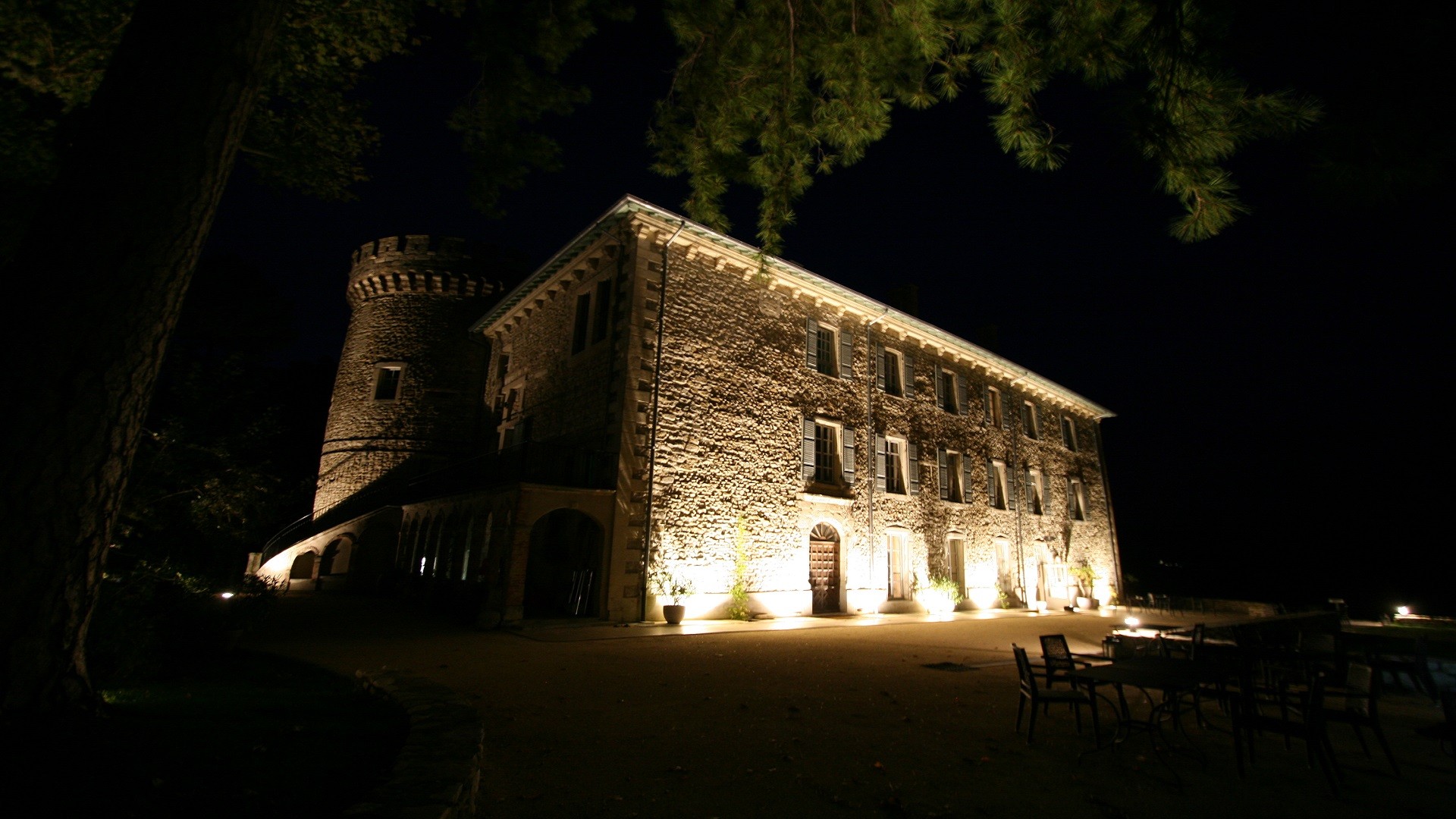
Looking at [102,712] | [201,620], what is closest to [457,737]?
[102,712]

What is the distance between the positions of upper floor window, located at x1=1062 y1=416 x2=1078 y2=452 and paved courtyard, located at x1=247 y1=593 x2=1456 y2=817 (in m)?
18.7

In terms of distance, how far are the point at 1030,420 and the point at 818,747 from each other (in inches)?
834

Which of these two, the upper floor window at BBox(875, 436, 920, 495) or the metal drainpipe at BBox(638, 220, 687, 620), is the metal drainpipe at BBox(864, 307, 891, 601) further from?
the metal drainpipe at BBox(638, 220, 687, 620)

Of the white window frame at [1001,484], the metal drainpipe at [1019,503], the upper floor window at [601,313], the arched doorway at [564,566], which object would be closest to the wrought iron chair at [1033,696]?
the arched doorway at [564,566]

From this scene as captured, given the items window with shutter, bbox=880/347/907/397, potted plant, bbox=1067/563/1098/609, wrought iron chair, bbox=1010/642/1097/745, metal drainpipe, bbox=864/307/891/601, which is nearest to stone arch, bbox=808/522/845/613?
metal drainpipe, bbox=864/307/891/601

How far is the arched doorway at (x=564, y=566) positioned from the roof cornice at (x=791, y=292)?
19.5 ft

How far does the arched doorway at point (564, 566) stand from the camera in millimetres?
11609

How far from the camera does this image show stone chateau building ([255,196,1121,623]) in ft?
39.3

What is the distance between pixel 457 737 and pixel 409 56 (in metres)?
7.64

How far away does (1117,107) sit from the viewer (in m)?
3.60

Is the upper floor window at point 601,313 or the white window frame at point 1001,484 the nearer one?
the upper floor window at point 601,313

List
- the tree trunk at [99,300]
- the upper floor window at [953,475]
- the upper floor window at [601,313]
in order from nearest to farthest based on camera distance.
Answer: the tree trunk at [99,300] < the upper floor window at [601,313] < the upper floor window at [953,475]

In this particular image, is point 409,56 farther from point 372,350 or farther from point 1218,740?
point 372,350

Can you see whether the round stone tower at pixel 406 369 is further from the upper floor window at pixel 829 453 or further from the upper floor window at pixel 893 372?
the upper floor window at pixel 893 372
